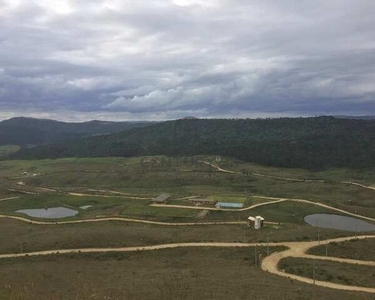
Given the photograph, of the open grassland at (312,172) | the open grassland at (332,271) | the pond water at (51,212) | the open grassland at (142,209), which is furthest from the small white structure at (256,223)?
the open grassland at (312,172)

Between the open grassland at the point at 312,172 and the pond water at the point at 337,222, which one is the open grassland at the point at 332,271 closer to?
the pond water at the point at 337,222

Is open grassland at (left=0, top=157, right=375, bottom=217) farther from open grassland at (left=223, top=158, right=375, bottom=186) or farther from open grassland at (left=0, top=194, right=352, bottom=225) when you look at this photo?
open grassland at (left=0, top=194, right=352, bottom=225)

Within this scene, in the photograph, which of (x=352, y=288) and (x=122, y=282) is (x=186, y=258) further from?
(x=352, y=288)

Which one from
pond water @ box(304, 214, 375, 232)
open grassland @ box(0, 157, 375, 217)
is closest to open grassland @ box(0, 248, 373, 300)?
pond water @ box(304, 214, 375, 232)

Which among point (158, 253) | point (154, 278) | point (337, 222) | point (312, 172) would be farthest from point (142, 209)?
point (312, 172)

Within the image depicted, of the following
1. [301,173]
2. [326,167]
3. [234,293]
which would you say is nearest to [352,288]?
[234,293]

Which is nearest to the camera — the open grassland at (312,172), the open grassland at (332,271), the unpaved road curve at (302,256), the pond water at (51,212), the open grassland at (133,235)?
the unpaved road curve at (302,256)
